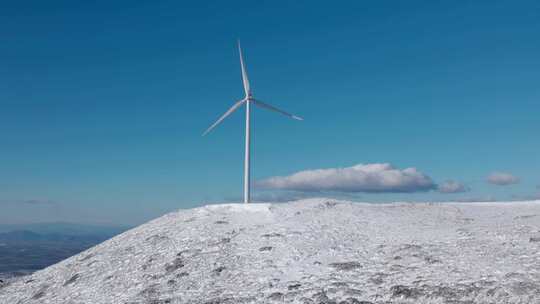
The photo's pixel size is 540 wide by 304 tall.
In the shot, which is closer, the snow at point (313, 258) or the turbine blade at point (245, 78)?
the snow at point (313, 258)

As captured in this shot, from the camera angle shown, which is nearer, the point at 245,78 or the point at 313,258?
the point at 313,258

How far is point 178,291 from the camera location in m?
25.6

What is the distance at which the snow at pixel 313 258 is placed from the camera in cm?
2203

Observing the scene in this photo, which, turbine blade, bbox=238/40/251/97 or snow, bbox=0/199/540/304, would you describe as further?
turbine blade, bbox=238/40/251/97

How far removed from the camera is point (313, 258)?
2695 cm

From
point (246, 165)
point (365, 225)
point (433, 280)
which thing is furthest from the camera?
point (246, 165)

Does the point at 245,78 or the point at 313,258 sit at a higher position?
the point at 245,78

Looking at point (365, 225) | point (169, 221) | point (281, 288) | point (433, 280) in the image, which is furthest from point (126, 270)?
point (433, 280)

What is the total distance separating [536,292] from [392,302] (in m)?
5.53

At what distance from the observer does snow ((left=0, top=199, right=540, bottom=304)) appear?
22031 millimetres

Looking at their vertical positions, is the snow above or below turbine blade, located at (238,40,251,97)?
below

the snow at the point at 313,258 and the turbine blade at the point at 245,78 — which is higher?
the turbine blade at the point at 245,78

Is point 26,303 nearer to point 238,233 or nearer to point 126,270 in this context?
point 126,270

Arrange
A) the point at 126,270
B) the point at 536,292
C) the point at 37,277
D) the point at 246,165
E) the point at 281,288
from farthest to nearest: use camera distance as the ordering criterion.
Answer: the point at 246,165, the point at 37,277, the point at 126,270, the point at 281,288, the point at 536,292
